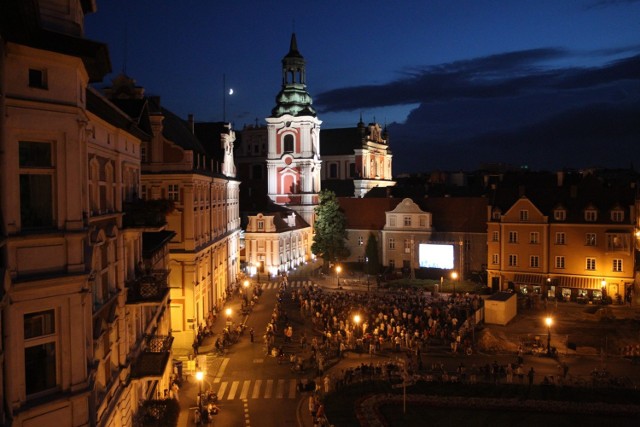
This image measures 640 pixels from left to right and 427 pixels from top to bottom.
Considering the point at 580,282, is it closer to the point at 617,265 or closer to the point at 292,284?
the point at 617,265

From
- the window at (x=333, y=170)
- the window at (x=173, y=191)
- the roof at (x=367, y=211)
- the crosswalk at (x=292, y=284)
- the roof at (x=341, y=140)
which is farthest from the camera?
the window at (x=333, y=170)

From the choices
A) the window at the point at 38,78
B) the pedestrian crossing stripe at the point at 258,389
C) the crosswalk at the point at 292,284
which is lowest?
the pedestrian crossing stripe at the point at 258,389

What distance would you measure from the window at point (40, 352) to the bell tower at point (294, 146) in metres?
75.7

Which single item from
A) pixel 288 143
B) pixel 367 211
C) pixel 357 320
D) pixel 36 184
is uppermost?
pixel 288 143

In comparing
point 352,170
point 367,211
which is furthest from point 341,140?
point 367,211

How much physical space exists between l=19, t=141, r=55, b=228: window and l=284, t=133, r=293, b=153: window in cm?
7817

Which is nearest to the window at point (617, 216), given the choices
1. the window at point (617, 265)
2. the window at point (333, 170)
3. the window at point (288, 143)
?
the window at point (617, 265)

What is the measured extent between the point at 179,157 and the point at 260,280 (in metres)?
32.2

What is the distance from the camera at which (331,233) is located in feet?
247

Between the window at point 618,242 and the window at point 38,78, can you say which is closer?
the window at point 38,78

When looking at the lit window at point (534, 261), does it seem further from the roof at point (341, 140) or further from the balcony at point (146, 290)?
the roof at point (341, 140)

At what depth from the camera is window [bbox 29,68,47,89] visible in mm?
11344

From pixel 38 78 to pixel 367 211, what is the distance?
218ft

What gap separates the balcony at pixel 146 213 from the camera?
2089cm
